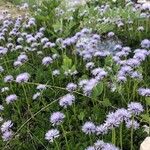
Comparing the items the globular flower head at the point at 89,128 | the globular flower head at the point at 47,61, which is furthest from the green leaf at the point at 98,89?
the globular flower head at the point at 47,61

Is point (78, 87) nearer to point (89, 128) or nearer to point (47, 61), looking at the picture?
point (47, 61)

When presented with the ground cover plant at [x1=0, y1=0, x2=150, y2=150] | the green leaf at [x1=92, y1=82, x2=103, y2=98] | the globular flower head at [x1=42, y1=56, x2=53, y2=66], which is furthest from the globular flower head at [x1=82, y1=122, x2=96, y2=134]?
the globular flower head at [x1=42, y1=56, x2=53, y2=66]

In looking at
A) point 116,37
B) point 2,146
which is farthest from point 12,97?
point 116,37

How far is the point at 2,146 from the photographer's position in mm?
4941

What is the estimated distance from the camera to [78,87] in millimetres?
5754

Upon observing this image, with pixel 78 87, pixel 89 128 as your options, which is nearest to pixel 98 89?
pixel 89 128

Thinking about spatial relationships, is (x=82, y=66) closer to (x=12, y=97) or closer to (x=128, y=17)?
(x=12, y=97)

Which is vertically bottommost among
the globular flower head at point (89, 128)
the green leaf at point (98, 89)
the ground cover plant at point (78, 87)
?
the ground cover plant at point (78, 87)

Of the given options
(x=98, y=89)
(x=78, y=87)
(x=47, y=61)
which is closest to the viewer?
(x=98, y=89)

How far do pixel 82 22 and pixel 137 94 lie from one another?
3815 millimetres

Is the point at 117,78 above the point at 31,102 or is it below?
above

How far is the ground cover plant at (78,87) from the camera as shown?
4559mm

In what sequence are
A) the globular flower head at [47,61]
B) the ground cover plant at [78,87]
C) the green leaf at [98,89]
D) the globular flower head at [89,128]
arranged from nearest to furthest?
the globular flower head at [89,128] < the ground cover plant at [78,87] < the green leaf at [98,89] < the globular flower head at [47,61]

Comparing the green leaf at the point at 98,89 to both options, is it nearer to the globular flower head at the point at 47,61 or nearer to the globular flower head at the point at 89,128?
the globular flower head at the point at 89,128
